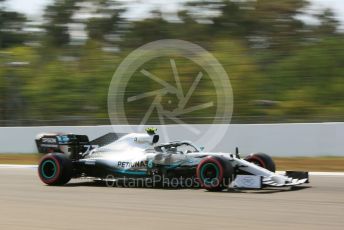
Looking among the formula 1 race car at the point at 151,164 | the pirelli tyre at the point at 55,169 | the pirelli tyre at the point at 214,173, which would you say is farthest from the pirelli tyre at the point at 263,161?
the pirelli tyre at the point at 55,169

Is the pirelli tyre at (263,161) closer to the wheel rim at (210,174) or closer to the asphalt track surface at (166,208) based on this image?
the asphalt track surface at (166,208)

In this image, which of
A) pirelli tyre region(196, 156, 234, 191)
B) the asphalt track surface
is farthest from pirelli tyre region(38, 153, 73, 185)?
pirelli tyre region(196, 156, 234, 191)

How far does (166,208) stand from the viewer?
7.95 metres

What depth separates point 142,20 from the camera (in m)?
40.0

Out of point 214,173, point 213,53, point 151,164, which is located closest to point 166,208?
point 214,173

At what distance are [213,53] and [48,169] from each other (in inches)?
731

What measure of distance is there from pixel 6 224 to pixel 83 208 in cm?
138

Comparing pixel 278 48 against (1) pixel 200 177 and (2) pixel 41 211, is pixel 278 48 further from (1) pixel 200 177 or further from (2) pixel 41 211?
(2) pixel 41 211

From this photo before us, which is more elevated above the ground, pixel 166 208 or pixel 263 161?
pixel 263 161

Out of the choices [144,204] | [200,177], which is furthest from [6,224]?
[200,177]

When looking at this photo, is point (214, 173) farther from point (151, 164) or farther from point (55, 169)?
point (55, 169)

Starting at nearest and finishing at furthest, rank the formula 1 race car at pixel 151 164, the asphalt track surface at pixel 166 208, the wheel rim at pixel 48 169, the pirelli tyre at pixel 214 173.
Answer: the asphalt track surface at pixel 166 208
the pirelli tyre at pixel 214 173
the formula 1 race car at pixel 151 164
the wheel rim at pixel 48 169

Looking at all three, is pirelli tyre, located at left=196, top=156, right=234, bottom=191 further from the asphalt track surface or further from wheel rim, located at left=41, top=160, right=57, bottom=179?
wheel rim, located at left=41, top=160, right=57, bottom=179

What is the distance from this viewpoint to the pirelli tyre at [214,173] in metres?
9.38
